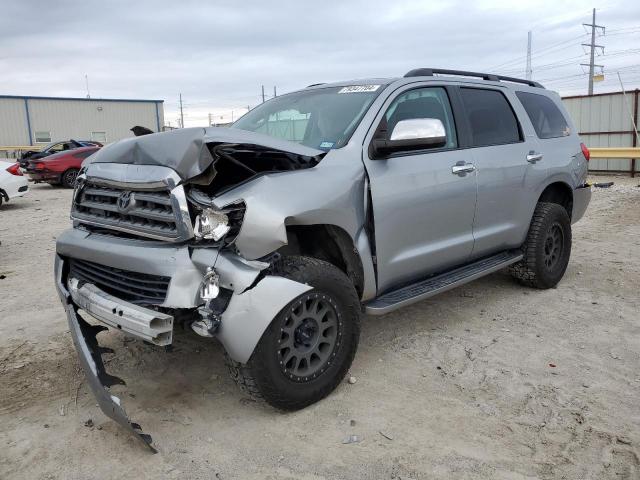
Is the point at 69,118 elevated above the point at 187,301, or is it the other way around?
the point at 69,118

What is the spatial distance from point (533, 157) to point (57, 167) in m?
15.3

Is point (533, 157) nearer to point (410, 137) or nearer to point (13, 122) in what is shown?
point (410, 137)

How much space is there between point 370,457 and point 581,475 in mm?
973

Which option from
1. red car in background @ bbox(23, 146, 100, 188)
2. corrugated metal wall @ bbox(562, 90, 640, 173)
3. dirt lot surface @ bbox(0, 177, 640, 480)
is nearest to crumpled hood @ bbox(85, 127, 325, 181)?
dirt lot surface @ bbox(0, 177, 640, 480)

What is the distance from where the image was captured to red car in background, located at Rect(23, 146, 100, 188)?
16.5m

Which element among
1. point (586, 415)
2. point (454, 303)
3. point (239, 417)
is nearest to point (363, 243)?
point (239, 417)

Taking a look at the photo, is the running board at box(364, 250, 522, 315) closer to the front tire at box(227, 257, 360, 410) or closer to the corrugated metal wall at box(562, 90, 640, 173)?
the front tire at box(227, 257, 360, 410)

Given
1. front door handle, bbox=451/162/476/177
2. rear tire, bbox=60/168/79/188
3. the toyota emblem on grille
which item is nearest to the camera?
the toyota emblem on grille

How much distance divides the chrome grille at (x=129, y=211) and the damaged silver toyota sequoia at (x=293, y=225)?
12 mm

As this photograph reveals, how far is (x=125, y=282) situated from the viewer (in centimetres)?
304

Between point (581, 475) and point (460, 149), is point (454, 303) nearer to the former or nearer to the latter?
point (460, 149)

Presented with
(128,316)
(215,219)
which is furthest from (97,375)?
(215,219)

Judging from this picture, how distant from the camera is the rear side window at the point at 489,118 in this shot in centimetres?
443

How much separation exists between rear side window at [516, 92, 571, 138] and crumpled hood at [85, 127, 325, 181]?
9.13 feet
